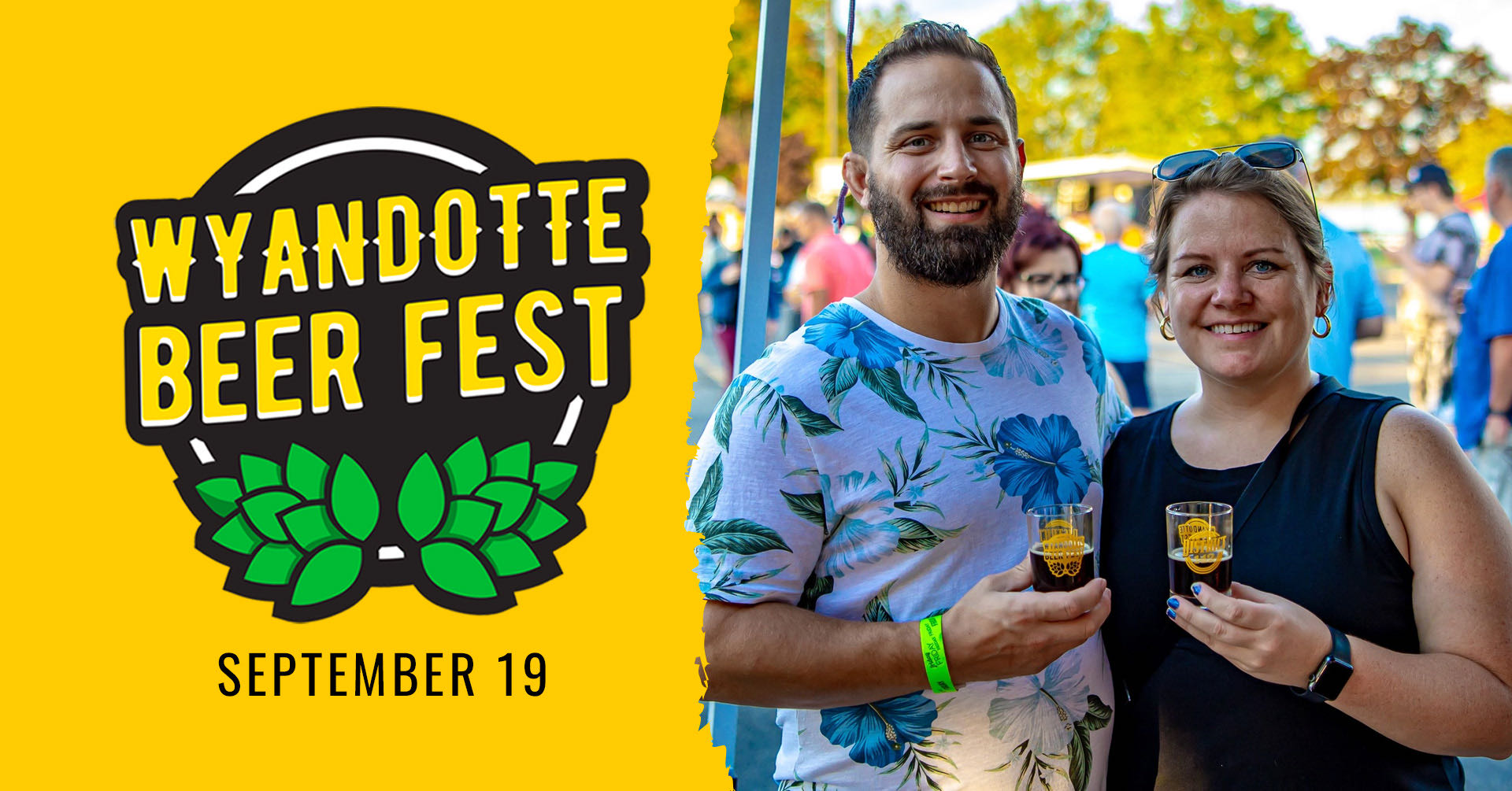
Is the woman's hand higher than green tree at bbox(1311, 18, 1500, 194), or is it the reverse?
green tree at bbox(1311, 18, 1500, 194)

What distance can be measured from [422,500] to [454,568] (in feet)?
0.65

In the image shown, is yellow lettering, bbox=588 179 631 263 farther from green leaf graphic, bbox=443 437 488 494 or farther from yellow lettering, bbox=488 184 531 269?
green leaf graphic, bbox=443 437 488 494

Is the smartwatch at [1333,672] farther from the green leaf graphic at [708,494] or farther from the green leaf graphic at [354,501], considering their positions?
the green leaf graphic at [354,501]

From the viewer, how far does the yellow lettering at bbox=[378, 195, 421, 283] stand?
114 inches

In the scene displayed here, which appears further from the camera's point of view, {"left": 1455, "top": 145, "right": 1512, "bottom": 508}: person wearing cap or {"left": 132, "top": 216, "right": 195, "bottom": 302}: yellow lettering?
{"left": 1455, "top": 145, "right": 1512, "bottom": 508}: person wearing cap

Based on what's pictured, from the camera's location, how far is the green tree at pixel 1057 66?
1190 inches

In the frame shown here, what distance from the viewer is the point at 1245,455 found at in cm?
200

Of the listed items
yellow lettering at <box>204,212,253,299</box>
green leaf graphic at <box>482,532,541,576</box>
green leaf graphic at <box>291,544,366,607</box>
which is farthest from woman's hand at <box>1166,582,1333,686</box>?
yellow lettering at <box>204,212,253,299</box>

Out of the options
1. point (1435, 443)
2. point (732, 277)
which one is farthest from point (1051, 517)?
point (732, 277)

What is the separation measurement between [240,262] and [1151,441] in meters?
2.31

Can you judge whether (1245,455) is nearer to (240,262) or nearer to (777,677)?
(777,677)

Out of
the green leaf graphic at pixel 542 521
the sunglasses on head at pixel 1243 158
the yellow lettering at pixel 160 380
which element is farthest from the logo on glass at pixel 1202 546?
the yellow lettering at pixel 160 380

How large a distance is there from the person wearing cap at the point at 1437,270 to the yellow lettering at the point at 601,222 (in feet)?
22.9

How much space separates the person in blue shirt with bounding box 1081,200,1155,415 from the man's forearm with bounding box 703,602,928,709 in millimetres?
5248
